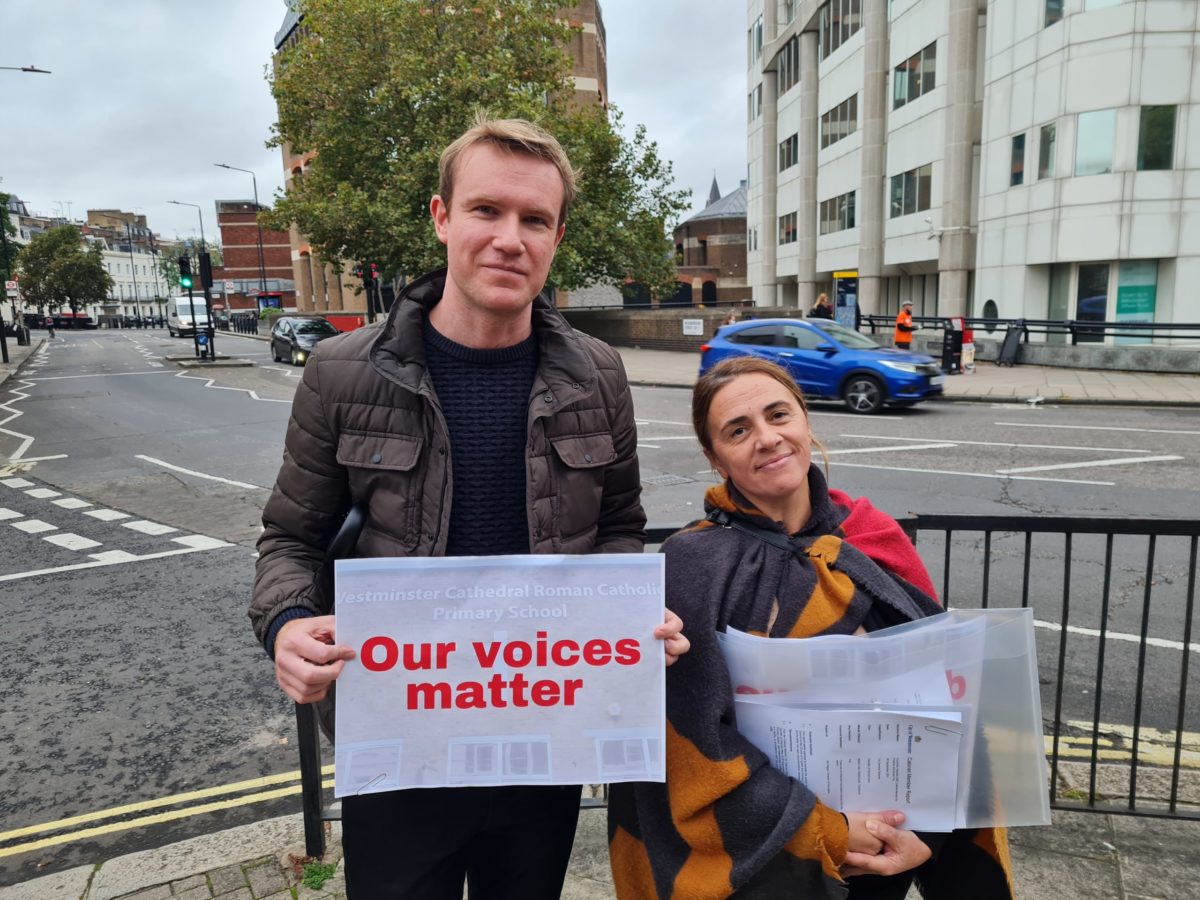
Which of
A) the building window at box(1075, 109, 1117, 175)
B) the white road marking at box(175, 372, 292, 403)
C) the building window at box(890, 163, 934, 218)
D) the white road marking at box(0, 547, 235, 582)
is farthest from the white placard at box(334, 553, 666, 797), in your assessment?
the building window at box(890, 163, 934, 218)

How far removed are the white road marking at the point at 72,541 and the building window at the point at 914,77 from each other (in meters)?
32.7

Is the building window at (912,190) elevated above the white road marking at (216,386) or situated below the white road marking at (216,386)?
above

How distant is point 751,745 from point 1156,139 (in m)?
27.6

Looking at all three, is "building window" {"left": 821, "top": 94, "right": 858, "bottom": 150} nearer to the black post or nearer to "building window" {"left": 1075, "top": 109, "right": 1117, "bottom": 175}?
"building window" {"left": 1075, "top": 109, "right": 1117, "bottom": 175}

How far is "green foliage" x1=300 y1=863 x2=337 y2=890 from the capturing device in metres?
2.82

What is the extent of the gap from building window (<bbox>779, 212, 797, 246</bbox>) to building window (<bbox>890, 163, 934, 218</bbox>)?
35.9ft

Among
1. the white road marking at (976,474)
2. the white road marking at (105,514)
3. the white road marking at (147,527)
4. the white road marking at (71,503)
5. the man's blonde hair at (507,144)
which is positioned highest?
the man's blonde hair at (507,144)

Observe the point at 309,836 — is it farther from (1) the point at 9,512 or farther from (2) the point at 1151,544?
(1) the point at 9,512

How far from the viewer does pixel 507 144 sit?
1740 millimetres

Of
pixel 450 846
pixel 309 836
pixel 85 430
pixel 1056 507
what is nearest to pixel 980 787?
pixel 450 846

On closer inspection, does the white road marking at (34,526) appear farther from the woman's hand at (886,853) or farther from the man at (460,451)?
the woman's hand at (886,853)

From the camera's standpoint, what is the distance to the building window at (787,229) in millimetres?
46656

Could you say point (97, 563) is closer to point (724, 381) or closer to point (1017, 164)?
point (724, 381)

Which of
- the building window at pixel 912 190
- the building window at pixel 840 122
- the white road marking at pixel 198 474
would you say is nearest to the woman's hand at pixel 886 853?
the white road marking at pixel 198 474
